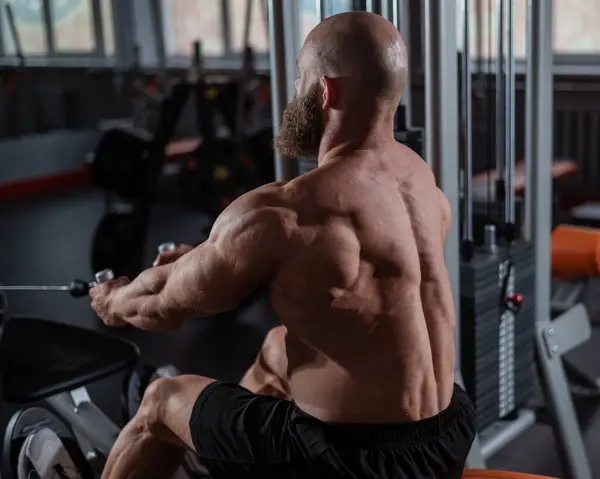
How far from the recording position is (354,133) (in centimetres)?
138

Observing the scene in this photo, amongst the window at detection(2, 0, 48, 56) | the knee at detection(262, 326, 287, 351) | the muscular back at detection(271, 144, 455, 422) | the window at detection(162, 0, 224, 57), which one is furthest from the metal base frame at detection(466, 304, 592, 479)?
the window at detection(2, 0, 48, 56)

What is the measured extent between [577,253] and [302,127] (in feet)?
5.75

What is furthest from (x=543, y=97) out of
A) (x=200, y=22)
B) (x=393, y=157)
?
(x=200, y=22)

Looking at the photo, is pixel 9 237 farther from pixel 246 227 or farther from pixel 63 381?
pixel 246 227

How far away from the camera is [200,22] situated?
844 cm

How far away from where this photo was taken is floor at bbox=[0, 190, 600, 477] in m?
2.71

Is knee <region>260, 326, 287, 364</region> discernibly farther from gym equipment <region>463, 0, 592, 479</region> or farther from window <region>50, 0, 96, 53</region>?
window <region>50, 0, 96, 53</region>

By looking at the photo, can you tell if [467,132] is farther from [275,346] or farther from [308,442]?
[308,442]

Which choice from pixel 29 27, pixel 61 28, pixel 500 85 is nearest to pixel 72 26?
pixel 61 28

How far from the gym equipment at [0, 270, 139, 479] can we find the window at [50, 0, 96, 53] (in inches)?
284

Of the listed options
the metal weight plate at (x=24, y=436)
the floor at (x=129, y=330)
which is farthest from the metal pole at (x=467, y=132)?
the metal weight plate at (x=24, y=436)

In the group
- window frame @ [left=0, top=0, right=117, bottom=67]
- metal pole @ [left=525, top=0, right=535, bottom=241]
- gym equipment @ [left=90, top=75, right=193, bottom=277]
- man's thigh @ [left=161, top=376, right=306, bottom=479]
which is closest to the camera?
man's thigh @ [left=161, top=376, right=306, bottom=479]

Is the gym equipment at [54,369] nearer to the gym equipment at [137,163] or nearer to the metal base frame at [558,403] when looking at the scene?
the metal base frame at [558,403]

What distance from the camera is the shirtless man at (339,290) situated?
4.33 feet
